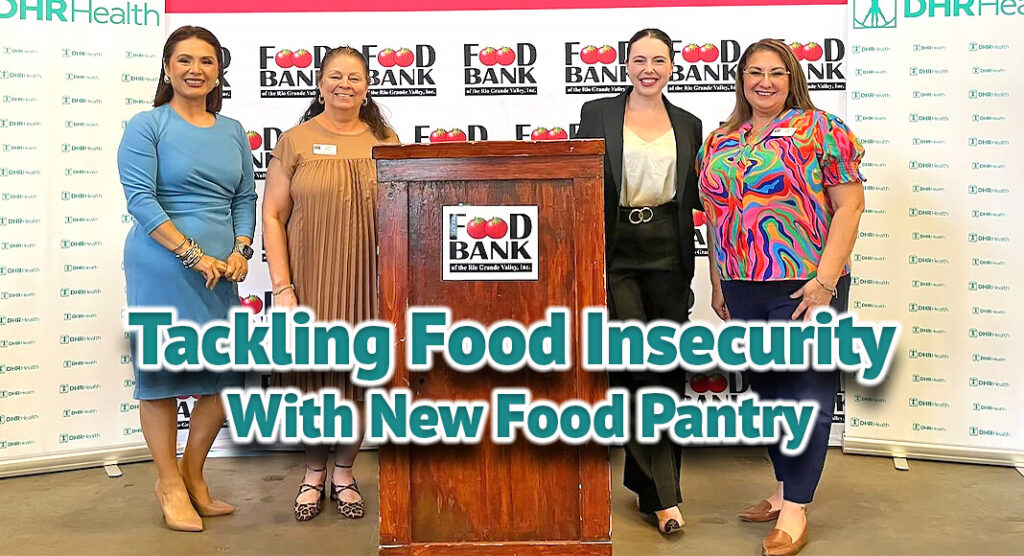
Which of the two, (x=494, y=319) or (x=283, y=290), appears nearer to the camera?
(x=494, y=319)

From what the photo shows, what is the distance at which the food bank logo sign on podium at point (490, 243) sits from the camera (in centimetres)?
237

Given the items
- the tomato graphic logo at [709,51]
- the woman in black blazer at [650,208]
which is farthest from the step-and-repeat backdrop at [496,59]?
the woman in black blazer at [650,208]

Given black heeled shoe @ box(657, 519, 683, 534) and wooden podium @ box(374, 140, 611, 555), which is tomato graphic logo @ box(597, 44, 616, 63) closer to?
wooden podium @ box(374, 140, 611, 555)

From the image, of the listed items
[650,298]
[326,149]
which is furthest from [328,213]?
[650,298]

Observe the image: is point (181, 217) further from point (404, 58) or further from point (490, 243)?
point (404, 58)

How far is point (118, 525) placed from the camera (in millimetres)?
3307

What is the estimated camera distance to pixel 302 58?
4.20 m

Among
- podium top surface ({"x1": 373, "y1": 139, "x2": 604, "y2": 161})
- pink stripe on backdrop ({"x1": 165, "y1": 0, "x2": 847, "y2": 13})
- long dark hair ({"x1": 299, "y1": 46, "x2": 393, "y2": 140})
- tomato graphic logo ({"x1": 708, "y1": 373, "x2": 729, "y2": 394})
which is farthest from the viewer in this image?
tomato graphic logo ({"x1": 708, "y1": 373, "x2": 729, "y2": 394})

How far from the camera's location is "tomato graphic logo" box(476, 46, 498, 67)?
13.8ft

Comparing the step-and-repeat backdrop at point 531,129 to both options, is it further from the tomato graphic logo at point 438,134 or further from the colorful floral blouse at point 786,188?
the colorful floral blouse at point 786,188

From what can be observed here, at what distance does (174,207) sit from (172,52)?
508mm

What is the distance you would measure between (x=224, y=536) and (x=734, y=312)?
1.80m

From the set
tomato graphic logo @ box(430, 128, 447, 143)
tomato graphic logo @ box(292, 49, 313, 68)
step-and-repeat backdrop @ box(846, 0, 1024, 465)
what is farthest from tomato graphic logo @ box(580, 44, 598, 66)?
tomato graphic logo @ box(292, 49, 313, 68)

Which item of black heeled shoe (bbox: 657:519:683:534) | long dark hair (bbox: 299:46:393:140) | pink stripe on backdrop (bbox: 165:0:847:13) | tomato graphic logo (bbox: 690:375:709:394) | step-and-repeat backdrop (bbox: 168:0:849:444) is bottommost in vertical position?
black heeled shoe (bbox: 657:519:683:534)
